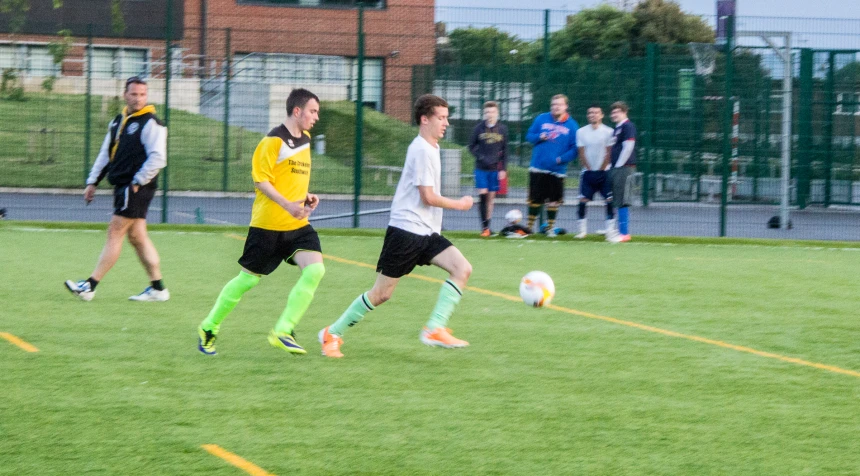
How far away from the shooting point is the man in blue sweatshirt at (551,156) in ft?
49.6

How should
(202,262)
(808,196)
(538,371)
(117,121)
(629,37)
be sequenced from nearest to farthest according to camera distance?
(538,371), (117,121), (202,262), (808,196), (629,37)

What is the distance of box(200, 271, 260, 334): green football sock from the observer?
6723mm

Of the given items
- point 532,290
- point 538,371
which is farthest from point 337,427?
point 532,290

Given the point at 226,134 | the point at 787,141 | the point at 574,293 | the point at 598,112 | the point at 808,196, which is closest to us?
the point at 574,293

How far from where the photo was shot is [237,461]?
181 inches

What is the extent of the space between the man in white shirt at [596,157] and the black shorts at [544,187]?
0.35m

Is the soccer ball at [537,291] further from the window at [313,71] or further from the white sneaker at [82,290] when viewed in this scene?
the window at [313,71]

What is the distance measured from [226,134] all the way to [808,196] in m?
11.5

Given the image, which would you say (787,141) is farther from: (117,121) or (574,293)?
(117,121)

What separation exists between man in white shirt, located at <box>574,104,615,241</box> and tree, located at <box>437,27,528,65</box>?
7.72ft

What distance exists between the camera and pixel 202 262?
1179cm

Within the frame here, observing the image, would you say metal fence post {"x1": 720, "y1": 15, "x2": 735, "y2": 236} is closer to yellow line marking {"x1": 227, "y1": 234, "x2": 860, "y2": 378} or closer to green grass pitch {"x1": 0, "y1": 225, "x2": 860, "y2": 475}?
green grass pitch {"x1": 0, "y1": 225, "x2": 860, "y2": 475}

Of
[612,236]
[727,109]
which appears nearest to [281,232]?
[612,236]

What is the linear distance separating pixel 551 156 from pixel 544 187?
0.48 meters
